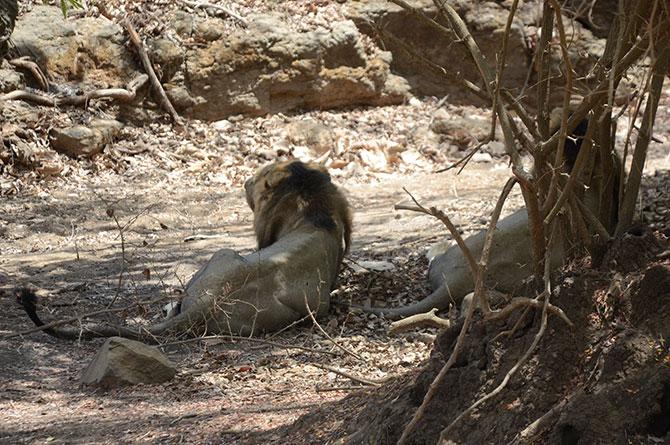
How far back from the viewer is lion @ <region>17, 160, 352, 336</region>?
7113 mm

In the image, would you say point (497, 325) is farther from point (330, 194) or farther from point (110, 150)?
point (110, 150)

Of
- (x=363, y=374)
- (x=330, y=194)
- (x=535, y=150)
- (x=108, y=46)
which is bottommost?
(x=363, y=374)

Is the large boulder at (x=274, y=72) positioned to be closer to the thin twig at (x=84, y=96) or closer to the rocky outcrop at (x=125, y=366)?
the thin twig at (x=84, y=96)

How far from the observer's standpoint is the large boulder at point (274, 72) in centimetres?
1495

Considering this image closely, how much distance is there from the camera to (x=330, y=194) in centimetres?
869

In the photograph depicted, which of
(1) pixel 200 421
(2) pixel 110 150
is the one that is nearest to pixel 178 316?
(1) pixel 200 421

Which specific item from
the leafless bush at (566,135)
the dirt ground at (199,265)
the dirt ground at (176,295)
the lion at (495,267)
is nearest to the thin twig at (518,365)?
the leafless bush at (566,135)

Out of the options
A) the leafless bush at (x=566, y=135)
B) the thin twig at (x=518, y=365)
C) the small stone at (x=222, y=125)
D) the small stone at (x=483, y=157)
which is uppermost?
the leafless bush at (x=566, y=135)

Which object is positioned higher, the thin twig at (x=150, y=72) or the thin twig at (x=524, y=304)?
the thin twig at (x=150, y=72)

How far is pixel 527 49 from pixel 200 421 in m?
13.5

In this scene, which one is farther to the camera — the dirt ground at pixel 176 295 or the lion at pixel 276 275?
the lion at pixel 276 275

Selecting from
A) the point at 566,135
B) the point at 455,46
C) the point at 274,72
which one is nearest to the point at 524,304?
the point at 566,135

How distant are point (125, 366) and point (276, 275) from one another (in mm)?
1864

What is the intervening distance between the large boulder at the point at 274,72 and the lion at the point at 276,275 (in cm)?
641
